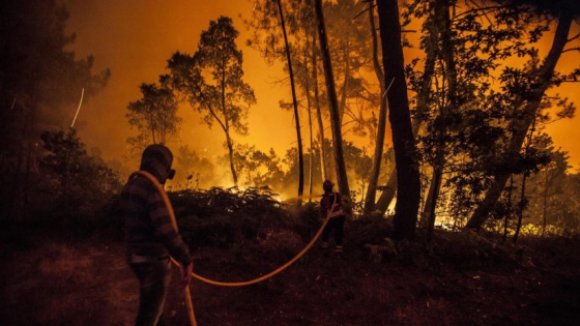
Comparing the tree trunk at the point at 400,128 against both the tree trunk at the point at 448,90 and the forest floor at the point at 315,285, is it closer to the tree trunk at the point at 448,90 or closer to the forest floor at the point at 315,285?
the tree trunk at the point at 448,90

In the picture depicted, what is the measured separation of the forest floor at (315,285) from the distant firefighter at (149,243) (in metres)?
2.03

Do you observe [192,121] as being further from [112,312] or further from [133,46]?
[112,312]

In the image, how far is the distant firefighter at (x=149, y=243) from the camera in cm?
332

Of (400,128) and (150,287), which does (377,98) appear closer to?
(400,128)

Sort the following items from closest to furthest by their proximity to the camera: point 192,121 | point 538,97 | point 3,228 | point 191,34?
point 538,97, point 3,228, point 191,34, point 192,121

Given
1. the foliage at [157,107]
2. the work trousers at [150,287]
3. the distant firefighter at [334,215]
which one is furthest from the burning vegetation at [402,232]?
the foliage at [157,107]

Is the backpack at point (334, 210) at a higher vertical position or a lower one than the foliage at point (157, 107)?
lower

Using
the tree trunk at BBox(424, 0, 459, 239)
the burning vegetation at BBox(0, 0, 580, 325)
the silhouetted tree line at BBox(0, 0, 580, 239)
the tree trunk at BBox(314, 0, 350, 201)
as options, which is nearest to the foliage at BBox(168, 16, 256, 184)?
the silhouetted tree line at BBox(0, 0, 580, 239)

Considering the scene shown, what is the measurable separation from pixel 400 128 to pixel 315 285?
193 inches

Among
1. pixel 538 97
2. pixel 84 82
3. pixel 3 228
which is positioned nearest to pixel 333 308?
pixel 538 97

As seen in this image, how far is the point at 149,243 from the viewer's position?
136 inches

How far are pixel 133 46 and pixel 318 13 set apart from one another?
10368cm

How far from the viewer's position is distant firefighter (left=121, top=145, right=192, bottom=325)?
3322 mm

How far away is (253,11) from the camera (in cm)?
1781
